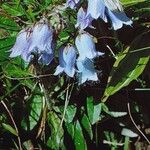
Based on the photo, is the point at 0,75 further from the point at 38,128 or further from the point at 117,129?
the point at 117,129

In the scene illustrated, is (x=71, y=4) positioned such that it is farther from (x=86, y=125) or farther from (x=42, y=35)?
(x=86, y=125)

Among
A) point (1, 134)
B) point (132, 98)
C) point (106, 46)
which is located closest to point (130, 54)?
point (106, 46)

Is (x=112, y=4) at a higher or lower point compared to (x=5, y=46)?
higher

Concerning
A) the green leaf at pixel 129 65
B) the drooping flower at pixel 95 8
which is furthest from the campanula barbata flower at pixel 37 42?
the green leaf at pixel 129 65

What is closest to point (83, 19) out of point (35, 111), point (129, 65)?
point (129, 65)

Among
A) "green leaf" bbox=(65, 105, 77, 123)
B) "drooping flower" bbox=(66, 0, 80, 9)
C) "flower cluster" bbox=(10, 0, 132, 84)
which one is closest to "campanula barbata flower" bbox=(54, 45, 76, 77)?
"flower cluster" bbox=(10, 0, 132, 84)
